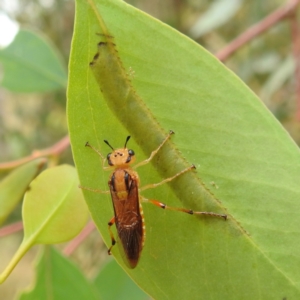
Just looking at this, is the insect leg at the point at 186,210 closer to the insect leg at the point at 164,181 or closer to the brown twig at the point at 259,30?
the insect leg at the point at 164,181

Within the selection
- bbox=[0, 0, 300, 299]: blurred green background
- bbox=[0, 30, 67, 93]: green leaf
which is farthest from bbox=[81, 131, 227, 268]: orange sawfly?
bbox=[0, 0, 300, 299]: blurred green background

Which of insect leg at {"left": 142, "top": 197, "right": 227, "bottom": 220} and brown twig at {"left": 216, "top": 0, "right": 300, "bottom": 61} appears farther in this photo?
brown twig at {"left": 216, "top": 0, "right": 300, "bottom": 61}

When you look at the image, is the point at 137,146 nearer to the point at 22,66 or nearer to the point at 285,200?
the point at 285,200

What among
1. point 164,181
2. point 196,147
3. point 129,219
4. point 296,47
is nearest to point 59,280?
point 129,219

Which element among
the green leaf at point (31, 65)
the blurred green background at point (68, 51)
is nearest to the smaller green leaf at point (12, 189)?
the green leaf at point (31, 65)

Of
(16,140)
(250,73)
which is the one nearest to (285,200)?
(250,73)

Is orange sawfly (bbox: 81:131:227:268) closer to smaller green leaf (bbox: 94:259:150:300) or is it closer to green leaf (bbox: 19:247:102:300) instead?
green leaf (bbox: 19:247:102:300)

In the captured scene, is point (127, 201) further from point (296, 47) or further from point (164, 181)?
point (296, 47)
